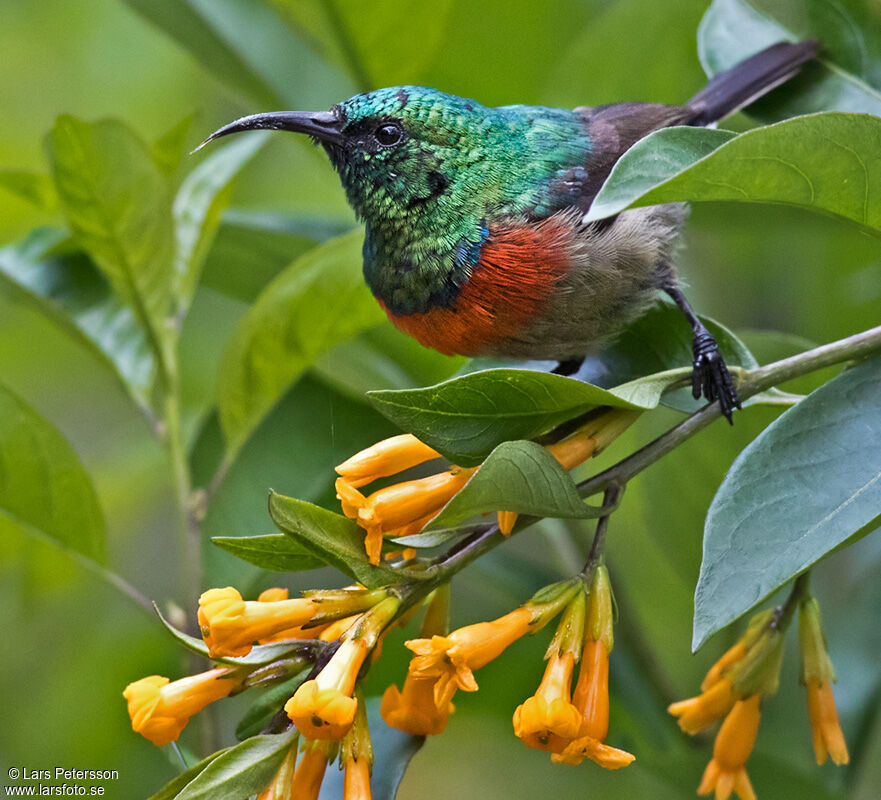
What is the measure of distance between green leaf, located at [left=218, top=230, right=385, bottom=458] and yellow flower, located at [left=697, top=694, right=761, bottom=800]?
1145mm

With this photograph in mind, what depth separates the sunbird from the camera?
214 centimetres

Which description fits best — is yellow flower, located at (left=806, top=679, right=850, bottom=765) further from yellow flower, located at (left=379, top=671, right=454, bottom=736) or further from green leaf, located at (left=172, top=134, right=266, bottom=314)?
green leaf, located at (left=172, top=134, right=266, bottom=314)

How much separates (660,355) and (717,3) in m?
0.99

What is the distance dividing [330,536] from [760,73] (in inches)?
65.1

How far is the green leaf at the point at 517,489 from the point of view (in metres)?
1.22

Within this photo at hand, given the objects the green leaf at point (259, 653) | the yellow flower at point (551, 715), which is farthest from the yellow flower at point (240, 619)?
the yellow flower at point (551, 715)

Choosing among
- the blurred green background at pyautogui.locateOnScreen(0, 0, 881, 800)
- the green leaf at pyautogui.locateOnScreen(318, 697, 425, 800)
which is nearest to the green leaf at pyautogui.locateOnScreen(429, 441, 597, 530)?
the green leaf at pyautogui.locateOnScreen(318, 697, 425, 800)

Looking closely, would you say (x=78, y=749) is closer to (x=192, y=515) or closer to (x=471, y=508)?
(x=192, y=515)

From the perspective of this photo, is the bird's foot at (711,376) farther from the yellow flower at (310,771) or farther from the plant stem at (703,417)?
the yellow flower at (310,771)

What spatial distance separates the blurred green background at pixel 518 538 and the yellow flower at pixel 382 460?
778mm

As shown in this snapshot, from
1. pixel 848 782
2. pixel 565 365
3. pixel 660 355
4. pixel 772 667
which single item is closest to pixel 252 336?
pixel 565 365

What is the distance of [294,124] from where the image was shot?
2.10 metres

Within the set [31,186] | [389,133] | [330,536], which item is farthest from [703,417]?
[31,186]

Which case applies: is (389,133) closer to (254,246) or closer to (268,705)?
(254,246)
